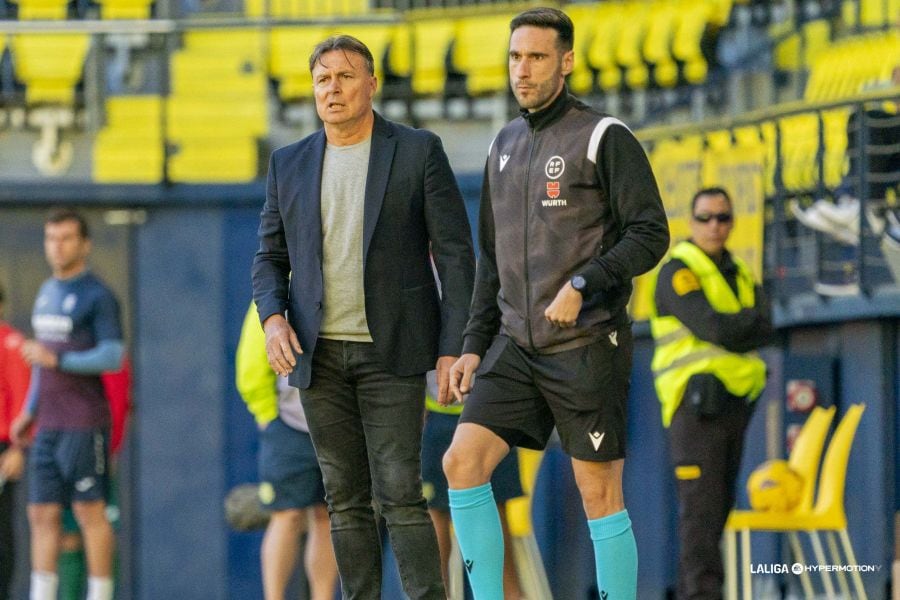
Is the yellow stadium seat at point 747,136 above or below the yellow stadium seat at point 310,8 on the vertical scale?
below

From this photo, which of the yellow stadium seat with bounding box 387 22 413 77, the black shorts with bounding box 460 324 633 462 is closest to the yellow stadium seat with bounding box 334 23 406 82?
the yellow stadium seat with bounding box 387 22 413 77

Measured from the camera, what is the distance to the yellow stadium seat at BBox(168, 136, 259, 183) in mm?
13805

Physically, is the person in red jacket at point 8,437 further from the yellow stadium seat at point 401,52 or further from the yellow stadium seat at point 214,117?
the yellow stadium seat at point 401,52

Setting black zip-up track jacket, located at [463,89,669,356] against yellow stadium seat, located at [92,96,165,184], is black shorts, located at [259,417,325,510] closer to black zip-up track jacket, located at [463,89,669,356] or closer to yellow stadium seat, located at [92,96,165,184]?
black zip-up track jacket, located at [463,89,669,356]

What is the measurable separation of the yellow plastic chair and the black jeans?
2.96 metres

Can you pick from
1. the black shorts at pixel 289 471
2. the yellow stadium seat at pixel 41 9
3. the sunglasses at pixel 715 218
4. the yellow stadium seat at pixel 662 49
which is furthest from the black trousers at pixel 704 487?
the yellow stadium seat at pixel 41 9

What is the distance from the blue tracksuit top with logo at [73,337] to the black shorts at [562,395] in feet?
15.0

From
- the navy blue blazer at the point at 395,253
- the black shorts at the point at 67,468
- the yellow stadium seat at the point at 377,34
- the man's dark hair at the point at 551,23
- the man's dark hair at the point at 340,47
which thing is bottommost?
the black shorts at the point at 67,468

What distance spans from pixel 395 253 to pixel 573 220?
1.92ft

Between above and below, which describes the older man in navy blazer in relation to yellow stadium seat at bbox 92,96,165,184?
below

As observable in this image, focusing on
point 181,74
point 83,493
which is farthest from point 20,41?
point 83,493

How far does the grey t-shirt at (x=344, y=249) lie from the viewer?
21.1ft

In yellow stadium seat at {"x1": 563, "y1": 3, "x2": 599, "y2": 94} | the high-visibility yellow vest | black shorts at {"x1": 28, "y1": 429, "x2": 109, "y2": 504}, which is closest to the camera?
the high-visibility yellow vest

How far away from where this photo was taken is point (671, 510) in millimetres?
11156
